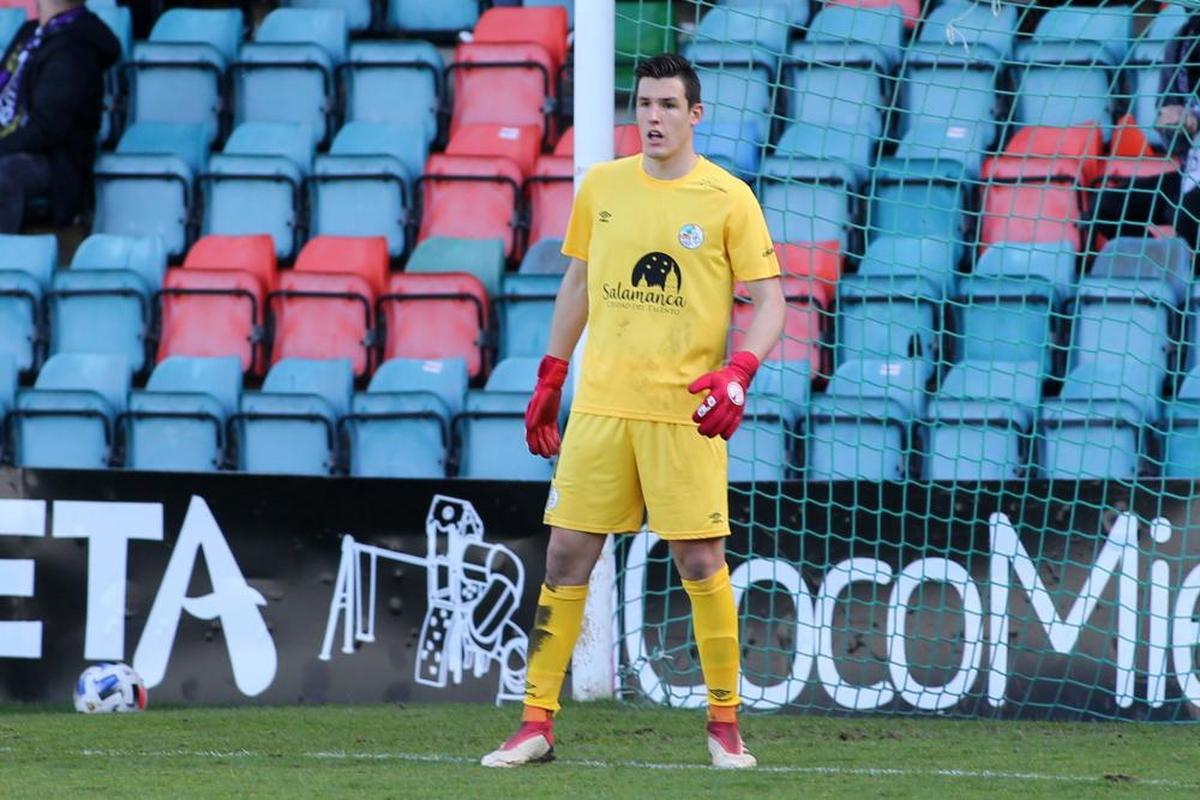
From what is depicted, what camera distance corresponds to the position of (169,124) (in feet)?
30.1

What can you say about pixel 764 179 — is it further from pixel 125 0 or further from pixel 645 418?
pixel 125 0

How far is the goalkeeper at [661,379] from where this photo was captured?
4.63 m

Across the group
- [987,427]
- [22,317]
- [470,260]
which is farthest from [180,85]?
[987,427]

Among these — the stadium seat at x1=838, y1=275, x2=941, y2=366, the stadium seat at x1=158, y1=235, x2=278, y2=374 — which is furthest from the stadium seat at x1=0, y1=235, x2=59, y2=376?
the stadium seat at x1=838, y1=275, x2=941, y2=366

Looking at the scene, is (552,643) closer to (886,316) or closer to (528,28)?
(886,316)

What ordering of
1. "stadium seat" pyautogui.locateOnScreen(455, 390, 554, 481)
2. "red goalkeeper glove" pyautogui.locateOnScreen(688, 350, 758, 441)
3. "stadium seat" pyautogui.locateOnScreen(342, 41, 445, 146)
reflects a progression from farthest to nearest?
"stadium seat" pyautogui.locateOnScreen(342, 41, 445, 146), "stadium seat" pyautogui.locateOnScreen(455, 390, 554, 481), "red goalkeeper glove" pyautogui.locateOnScreen(688, 350, 758, 441)

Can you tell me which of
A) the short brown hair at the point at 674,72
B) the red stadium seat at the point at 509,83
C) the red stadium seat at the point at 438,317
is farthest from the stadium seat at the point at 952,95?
the short brown hair at the point at 674,72

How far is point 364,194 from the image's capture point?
8.66 meters

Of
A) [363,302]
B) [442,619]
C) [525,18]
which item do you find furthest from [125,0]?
[442,619]

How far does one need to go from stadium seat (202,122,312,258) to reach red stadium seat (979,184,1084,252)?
304 centimetres

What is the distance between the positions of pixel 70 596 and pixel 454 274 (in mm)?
2273

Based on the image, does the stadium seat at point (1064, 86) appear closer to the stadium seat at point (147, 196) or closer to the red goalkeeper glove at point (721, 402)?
the stadium seat at point (147, 196)

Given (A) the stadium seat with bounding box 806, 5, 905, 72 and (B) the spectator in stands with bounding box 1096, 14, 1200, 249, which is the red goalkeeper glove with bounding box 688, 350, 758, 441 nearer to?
(B) the spectator in stands with bounding box 1096, 14, 1200, 249

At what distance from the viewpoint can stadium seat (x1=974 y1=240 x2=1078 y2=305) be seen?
731 centimetres
